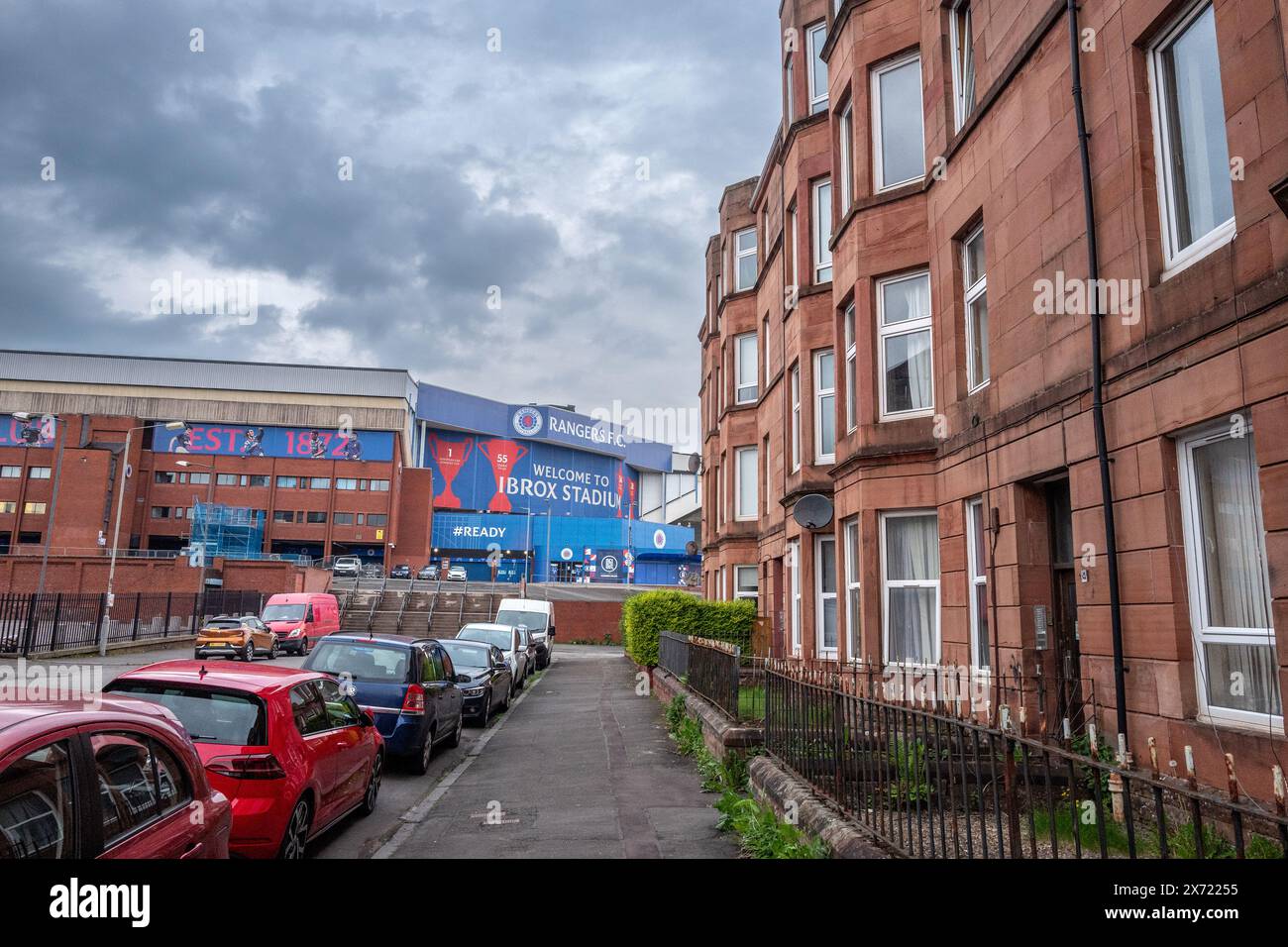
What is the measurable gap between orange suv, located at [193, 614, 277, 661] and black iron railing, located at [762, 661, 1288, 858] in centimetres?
2560

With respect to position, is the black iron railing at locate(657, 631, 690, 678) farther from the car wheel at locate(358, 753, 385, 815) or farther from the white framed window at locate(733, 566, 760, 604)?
the car wheel at locate(358, 753, 385, 815)

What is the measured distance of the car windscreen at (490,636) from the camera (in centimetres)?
2323

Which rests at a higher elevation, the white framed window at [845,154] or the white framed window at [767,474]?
the white framed window at [845,154]

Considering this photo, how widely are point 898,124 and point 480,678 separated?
456 inches

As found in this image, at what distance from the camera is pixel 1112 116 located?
762 centimetres

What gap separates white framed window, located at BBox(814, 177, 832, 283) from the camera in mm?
16266

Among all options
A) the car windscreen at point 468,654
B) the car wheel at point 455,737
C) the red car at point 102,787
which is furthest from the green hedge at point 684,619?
the red car at point 102,787

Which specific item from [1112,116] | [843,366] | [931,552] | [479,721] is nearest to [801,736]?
[931,552]

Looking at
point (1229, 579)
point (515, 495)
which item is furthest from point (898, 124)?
point (515, 495)

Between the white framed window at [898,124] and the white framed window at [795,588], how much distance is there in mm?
6672

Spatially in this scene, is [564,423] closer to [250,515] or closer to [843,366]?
[250,515]

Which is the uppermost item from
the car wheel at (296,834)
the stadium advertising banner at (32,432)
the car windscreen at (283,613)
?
the stadium advertising banner at (32,432)

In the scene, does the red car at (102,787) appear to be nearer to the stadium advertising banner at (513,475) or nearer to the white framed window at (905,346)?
the white framed window at (905,346)
